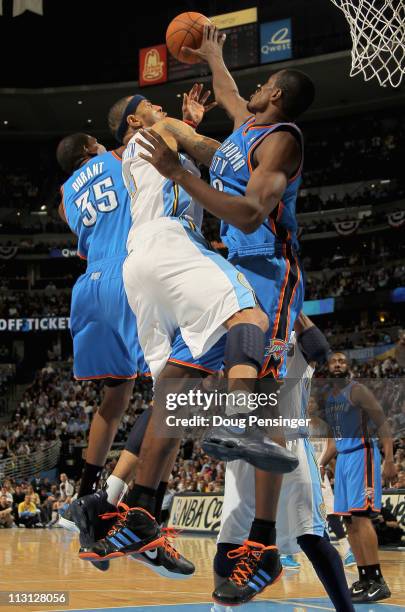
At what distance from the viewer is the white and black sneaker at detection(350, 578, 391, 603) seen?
276 inches

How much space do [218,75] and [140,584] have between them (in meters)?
5.30

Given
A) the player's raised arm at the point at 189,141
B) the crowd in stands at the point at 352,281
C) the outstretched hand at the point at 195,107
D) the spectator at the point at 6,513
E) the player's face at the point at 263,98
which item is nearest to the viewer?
the player's face at the point at 263,98

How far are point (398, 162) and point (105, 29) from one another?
43.4ft

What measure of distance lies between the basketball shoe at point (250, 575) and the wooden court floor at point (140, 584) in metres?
1.62

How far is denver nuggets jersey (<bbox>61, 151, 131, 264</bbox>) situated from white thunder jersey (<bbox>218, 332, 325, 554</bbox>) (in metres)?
1.25

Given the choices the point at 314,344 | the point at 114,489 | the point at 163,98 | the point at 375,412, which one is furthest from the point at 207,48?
the point at 163,98

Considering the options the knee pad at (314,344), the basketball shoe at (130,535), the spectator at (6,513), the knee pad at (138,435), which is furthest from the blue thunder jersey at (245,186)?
the spectator at (6,513)

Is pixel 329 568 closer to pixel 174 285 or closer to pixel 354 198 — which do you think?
pixel 174 285

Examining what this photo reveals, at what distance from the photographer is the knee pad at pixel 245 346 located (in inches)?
137

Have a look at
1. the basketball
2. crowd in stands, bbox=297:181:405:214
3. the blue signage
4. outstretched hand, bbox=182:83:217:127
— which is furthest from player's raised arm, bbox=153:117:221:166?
crowd in stands, bbox=297:181:405:214

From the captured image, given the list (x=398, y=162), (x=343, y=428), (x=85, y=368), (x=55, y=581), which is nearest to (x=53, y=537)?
(x=55, y=581)

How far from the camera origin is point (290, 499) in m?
4.58

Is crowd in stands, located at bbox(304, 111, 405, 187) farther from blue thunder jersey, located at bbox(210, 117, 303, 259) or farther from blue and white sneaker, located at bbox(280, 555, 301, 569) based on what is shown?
blue thunder jersey, located at bbox(210, 117, 303, 259)

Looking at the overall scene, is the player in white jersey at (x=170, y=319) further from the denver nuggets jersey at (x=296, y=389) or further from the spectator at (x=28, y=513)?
the spectator at (x=28, y=513)
